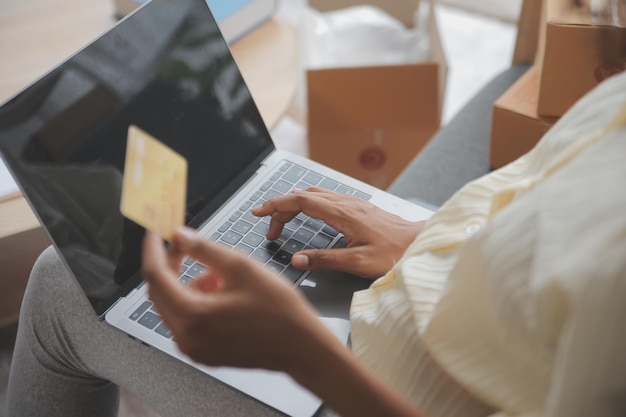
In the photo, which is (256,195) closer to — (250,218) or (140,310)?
(250,218)

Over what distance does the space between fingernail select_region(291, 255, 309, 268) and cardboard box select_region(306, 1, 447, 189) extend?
25.7 inches

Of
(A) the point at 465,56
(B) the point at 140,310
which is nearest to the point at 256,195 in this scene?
(B) the point at 140,310

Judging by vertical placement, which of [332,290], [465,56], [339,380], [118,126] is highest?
[118,126]

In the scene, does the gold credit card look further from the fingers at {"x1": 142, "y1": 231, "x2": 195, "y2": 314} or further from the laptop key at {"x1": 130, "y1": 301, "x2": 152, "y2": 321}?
the laptop key at {"x1": 130, "y1": 301, "x2": 152, "y2": 321}

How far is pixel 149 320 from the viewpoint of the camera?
2.73 ft

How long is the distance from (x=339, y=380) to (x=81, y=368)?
47cm

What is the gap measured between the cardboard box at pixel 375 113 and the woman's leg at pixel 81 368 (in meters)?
0.71

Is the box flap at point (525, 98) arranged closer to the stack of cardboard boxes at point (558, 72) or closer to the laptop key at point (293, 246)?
the stack of cardboard boxes at point (558, 72)

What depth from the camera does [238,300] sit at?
573 millimetres

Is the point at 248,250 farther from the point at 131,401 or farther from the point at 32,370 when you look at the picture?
the point at 131,401

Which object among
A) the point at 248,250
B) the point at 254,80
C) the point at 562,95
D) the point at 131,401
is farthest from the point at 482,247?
the point at 131,401

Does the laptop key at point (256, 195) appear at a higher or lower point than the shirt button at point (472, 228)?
lower

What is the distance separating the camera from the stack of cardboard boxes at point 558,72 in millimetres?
1074

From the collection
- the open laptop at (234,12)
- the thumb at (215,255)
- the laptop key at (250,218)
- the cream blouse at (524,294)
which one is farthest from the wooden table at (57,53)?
the thumb at (215,255)
